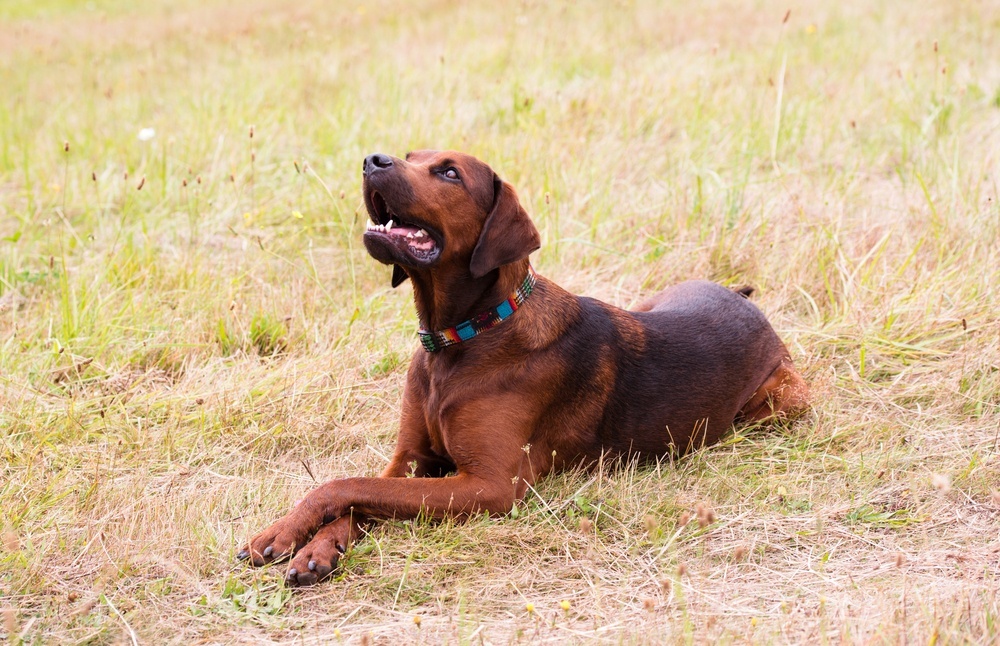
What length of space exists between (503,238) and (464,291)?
28 cm

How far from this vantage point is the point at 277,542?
3516 millimetres

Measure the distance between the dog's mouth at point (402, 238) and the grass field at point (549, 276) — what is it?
40.2 inches

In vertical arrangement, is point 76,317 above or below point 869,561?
above

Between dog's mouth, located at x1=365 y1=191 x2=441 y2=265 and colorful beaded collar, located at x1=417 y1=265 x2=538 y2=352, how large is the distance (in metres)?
0.30

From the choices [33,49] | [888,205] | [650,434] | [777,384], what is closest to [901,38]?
[888,205]

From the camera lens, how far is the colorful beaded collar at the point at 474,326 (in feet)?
12.9

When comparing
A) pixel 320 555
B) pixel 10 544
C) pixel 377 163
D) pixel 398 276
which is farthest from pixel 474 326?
pixel 10 544

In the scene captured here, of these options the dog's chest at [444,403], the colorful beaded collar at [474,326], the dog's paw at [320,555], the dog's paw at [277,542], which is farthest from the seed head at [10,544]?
the colorful beaded collar at [474,326]

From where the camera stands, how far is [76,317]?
16.9 feet

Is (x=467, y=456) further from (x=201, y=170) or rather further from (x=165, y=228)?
(x=201, y=170)

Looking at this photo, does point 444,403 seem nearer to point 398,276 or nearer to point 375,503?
point 375,503

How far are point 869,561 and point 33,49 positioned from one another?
11.6m

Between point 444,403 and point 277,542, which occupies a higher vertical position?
point 444,403

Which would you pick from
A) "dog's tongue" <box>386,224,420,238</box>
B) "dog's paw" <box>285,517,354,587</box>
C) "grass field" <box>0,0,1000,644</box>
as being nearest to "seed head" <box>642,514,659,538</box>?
"grass field" <box>0,0,1000,644</box>
